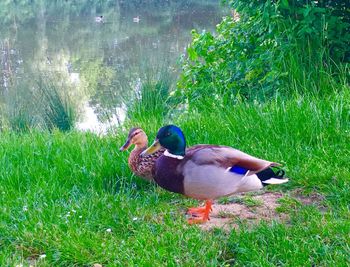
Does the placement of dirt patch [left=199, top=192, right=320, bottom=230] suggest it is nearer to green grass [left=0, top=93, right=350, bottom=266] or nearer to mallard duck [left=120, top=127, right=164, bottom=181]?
green grass [left=0, top=93, right=350, bottom=266]

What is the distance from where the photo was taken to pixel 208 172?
3420 mm

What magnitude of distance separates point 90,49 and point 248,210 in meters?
13.3


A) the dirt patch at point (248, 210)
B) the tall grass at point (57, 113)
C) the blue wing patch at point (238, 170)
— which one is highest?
the blue wing patch at point (238, 170)

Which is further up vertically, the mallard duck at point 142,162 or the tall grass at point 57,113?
the mallard duck at point 142,162

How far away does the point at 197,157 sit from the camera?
3.48 metres

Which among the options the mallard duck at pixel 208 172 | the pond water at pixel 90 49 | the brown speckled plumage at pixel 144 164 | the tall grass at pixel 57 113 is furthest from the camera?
the pond water at pixel 90 49

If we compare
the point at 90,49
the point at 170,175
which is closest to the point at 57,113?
the point at 170,175

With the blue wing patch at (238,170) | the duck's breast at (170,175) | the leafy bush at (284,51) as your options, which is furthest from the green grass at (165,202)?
the leafy bush at (284,51)

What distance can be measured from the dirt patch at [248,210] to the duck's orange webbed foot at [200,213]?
0.04 meters

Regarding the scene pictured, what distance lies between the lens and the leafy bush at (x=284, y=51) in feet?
20.4

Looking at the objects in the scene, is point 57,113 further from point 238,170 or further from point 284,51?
point 238,170

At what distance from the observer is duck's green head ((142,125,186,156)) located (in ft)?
11.7

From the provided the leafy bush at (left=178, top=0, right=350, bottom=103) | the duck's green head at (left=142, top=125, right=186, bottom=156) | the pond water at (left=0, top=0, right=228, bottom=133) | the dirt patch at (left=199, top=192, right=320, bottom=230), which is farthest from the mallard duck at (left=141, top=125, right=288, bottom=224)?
the pond water at (left=0, top=0, right=228, bottom=133)

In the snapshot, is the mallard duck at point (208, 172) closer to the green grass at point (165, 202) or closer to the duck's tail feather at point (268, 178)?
the duck's tail feather at point (268, 178)
